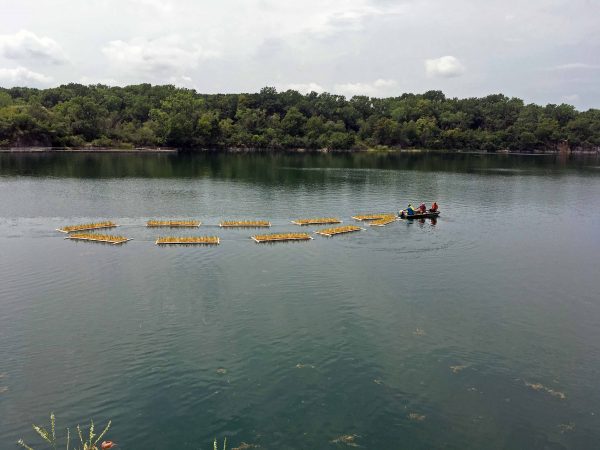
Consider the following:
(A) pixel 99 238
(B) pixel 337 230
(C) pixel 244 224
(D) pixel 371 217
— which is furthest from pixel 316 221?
(A) pixel 99 238

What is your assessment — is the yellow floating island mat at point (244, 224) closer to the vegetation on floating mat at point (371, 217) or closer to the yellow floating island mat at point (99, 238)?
the yellow floating island mat at point (99, 238)

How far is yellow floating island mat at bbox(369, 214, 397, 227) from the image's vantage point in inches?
2633

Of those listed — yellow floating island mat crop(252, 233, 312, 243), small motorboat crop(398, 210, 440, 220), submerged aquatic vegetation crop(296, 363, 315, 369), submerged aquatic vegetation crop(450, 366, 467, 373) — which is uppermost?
small motorboat crop(398, 210, 440, 220)

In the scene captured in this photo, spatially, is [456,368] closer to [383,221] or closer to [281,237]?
[281,237]

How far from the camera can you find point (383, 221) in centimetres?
6819

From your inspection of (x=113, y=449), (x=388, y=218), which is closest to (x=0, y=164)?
(x=388, y=218)

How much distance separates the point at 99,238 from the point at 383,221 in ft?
123

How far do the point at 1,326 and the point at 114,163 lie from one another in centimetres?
12401

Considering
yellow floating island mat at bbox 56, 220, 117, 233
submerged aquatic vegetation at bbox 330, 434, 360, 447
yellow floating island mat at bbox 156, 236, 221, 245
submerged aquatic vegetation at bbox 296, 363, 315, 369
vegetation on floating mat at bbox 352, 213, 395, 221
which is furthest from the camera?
vegetation on floating mat at bbox 352, 213, 395, 221

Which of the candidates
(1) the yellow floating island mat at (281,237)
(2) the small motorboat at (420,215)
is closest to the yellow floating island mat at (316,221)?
(1) the yellow floating island mat at (281,237)

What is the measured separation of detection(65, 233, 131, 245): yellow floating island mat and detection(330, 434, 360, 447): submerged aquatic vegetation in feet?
131

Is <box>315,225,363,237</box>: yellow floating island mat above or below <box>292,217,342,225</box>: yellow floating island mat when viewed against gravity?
below

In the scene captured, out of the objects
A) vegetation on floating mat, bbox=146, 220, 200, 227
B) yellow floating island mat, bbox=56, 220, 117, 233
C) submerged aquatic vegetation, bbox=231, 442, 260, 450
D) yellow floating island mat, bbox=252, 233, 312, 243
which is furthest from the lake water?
vegetation on floating mat, bbox=146, 220, 200, 227

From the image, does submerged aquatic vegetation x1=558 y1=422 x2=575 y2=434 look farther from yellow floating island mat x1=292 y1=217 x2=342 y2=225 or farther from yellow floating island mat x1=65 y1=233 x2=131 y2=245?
yellow floating island mat x1=65 y1=233 x2=131 y2=245
